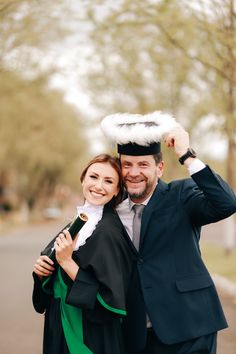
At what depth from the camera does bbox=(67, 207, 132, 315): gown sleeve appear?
11.8 ft

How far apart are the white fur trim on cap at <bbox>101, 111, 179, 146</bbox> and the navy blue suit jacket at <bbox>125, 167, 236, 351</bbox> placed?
0.34m

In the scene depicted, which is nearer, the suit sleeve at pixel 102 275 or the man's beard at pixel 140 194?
the suit sleeve at pixel 102 275

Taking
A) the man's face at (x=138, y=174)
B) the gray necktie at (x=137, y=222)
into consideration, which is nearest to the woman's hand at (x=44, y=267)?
the gray necktie at (x=137, y=222)

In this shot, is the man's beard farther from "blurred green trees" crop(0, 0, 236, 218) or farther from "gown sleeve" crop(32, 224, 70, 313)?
"blurred green trees" crop(0, 0, 236, 218)

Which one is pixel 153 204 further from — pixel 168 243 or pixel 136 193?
pixel 168 243

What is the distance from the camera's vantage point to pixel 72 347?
3.69m

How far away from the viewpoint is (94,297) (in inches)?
141

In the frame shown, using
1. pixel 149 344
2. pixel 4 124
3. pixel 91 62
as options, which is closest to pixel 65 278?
pixel 149 344

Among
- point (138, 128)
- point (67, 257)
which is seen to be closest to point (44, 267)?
point (67, 257)

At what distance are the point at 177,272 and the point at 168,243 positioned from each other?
174mm

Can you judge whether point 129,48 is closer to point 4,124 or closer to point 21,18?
point 21,18

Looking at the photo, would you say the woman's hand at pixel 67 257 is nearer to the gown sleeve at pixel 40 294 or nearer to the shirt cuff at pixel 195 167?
the gown sleeve at pixel 40 294

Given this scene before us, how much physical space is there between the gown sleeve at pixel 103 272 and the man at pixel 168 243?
185 mm

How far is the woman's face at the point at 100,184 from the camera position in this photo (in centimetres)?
391
